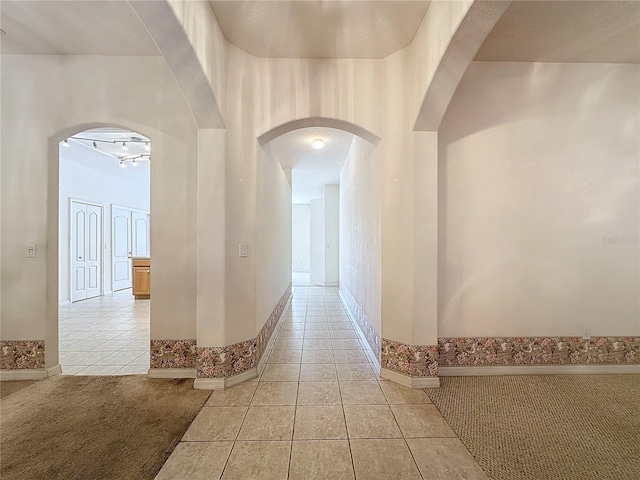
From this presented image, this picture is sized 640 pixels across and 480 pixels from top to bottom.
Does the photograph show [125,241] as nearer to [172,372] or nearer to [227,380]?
[172,372]

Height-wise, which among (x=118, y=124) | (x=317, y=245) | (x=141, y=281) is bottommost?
(x=141, y=281)

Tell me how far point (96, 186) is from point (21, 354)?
5.20 m

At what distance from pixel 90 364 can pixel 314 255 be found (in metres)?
6.03

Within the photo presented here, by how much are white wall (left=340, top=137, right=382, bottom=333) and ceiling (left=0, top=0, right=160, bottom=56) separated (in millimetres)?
2334

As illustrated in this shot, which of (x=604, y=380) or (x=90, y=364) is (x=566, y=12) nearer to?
(x=604, y=380)

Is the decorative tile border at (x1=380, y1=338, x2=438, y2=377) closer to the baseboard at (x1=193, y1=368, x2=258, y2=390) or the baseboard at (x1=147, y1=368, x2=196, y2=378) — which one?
the baseboard at (x1=193, y1=368, x2=258, y2=390)

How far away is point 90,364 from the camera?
2.89m

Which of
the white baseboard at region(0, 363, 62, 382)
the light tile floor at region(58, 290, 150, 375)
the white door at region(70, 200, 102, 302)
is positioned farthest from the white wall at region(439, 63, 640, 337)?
the white door at region(70, 200, 102, 302)

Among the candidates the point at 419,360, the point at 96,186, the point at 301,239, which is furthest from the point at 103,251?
the point at 419,360

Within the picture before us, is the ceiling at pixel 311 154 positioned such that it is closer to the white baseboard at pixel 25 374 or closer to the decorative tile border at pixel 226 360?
the decorative tile border at pixel 226 360

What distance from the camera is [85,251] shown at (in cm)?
624

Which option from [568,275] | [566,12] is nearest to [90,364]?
[568,275]

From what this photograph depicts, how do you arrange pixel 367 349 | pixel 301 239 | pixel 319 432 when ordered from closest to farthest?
1. pixel 319 432
2. pixel 367 349
3. pixel 301 239

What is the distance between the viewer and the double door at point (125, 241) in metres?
7.04
